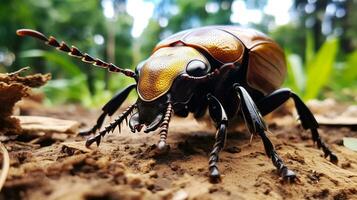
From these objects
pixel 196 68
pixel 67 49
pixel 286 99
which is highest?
pixel 67 49

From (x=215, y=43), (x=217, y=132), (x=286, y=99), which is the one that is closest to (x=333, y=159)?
(x=286, y=99)

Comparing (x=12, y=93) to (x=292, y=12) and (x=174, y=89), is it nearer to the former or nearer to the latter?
(x=174, y=89)

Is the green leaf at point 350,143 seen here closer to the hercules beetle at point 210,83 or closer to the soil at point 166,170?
the soil at point 166,170

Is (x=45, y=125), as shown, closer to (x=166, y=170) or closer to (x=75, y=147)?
(x=75, y=147)

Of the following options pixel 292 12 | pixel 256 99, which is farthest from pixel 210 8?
pixel 256 99

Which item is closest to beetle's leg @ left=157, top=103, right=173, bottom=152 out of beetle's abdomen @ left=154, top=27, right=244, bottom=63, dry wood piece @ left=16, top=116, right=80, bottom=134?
beetle's abdomen @ left=154, top=27, right=244, bottom=63

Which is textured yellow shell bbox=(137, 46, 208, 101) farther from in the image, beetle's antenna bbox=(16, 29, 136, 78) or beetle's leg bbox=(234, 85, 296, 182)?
beetle's leg bbox=(234, 85, 296, 182)

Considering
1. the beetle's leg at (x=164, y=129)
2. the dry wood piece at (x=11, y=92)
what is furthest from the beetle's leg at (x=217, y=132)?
the dry wood piece at (x=11, y=92)
